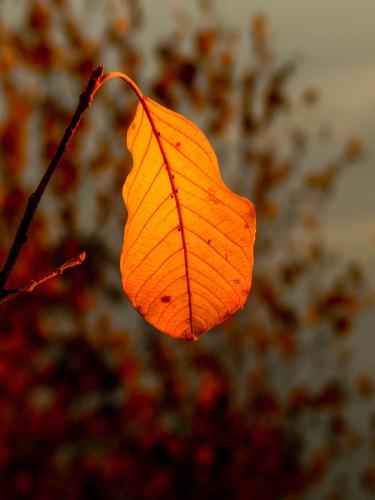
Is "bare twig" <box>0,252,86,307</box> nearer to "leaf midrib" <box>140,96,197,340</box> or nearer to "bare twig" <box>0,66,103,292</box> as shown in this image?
"bare twig" <box>0,66,103,292</box>

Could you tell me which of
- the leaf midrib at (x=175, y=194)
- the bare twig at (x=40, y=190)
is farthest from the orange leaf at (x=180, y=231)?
the bare twig at (x=40, y=190)

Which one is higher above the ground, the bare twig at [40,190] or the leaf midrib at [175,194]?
the leaf midrib at [175,194]

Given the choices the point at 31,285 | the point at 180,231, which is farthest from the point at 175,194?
the point at 31,285

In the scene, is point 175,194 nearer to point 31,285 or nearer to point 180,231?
point 180,231

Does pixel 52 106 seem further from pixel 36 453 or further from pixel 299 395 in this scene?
pixel 299 395

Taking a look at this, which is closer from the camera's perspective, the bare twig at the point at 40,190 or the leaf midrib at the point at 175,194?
the bare twig at the point at 40,190

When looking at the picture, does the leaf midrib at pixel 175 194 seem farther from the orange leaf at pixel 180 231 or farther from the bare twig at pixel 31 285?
the bare twig at pixel 31 285
